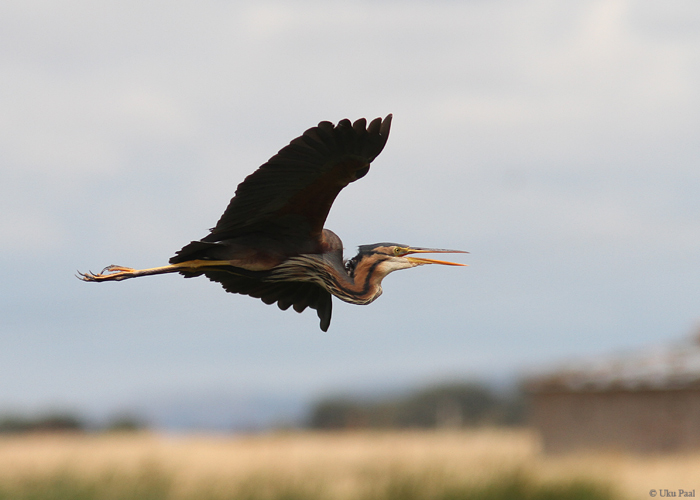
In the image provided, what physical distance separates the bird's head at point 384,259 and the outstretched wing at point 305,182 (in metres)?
0.22

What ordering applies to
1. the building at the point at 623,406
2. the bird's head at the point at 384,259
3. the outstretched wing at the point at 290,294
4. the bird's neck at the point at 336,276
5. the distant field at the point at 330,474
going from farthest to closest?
the building at the point at 623,406 < the distant field at the point at 330,474 < the outstretched wing at the point at 290,294 < the bird's head at the point at 384,259 < the bird's neck at the point at 336,276

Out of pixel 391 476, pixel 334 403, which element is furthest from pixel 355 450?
pixel 334 403

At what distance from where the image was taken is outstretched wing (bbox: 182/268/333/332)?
4.38m

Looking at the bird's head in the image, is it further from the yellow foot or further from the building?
the building

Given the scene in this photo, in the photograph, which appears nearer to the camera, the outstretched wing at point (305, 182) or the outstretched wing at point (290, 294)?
the outstretched wing at point (305, 182)

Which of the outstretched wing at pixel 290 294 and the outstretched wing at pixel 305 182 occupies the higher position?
the outstretched wing at pixel 305 182

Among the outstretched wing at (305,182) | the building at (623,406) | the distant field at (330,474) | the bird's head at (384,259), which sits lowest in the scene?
the distant field at (330,474)

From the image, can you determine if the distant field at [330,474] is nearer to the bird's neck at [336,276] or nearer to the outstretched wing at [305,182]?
the bird's neck at [336,276]

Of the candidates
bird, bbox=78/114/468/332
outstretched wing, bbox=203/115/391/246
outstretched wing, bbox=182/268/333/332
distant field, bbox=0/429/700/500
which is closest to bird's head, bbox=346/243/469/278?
bird, bbox=78/114/468/332

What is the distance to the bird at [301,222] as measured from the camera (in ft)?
12.5

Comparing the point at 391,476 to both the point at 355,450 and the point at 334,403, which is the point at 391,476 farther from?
the point at 334,403

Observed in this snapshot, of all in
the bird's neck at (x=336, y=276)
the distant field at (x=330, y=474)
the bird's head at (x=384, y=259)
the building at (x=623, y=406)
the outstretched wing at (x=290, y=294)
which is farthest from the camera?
the building at (x=623, y=406)

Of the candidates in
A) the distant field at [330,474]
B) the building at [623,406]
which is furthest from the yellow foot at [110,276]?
the building at [623,406]

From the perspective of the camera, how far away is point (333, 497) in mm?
17531
